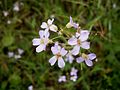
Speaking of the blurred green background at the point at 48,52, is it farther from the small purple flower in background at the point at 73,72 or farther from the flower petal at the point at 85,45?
the flower petal at the point at 85,45

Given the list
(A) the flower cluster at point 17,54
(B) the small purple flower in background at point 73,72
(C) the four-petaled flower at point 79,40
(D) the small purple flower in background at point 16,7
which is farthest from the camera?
(D) the small purple flower in background at point 16,7

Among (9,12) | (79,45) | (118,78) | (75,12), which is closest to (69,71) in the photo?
(118,78)

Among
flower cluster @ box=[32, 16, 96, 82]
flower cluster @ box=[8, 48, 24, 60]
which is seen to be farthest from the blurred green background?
flower cluster @ box=[32, 16, 96, 82]

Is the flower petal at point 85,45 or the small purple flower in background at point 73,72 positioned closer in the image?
the flower petal at point 85,45

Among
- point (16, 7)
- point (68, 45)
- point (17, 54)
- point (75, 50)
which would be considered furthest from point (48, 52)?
point (75, 50)

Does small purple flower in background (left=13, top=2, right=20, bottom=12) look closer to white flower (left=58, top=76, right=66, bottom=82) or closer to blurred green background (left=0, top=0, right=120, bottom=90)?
blurred green background (left=0, top=0, right=120, bottom=90)

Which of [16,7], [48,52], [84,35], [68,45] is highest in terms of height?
[84,35]

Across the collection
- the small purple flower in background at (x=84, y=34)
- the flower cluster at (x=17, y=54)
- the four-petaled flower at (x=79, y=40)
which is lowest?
the flower cluster at (x=17, y=54)

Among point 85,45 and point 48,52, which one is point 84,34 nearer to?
point 85,45

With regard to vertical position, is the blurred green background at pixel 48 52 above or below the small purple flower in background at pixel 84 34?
below

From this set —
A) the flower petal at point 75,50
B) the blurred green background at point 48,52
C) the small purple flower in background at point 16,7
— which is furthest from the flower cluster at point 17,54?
the flower petal at point 75,50
